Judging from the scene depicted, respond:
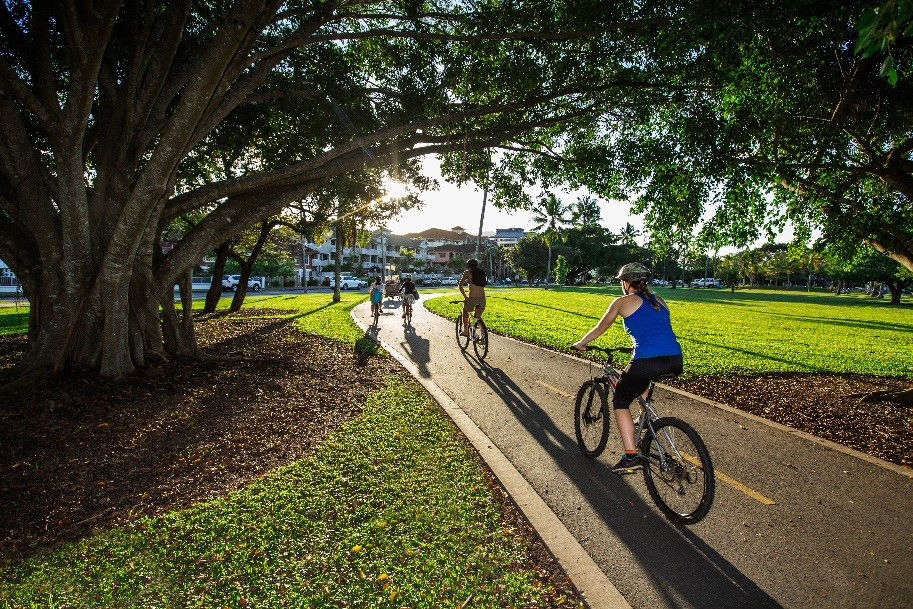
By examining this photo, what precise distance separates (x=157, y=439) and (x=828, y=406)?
908cm

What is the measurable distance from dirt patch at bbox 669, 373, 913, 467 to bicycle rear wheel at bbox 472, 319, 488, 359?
3862mm

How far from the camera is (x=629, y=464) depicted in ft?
13.9

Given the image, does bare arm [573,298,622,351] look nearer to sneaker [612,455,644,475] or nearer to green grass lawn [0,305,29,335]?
sneaker [612,455,644,475]

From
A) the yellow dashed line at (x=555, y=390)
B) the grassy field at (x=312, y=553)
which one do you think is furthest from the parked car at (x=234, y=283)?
the grassy field at (x=312, y=553)

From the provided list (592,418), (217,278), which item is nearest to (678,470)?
(592,418)

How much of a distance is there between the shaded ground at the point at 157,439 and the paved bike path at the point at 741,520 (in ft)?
2.07

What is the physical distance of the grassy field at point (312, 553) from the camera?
9.11 feet

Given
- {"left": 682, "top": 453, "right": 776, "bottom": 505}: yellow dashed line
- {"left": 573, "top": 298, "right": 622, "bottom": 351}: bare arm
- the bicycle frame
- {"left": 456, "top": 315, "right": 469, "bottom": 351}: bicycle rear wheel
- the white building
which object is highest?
the white building

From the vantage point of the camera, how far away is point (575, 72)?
880 centimetres

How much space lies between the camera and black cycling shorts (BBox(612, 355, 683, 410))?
13.1 feet

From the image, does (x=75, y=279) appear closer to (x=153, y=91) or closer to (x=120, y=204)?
(x=120, y=204)

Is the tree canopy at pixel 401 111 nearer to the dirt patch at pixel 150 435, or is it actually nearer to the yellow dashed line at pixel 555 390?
the dirt patch at pixel 150 435

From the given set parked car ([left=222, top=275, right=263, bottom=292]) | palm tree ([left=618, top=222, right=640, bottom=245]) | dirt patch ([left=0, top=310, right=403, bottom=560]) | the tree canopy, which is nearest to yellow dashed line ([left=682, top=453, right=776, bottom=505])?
dirt patch ([left=0, top=310, right=403, bottom=560])

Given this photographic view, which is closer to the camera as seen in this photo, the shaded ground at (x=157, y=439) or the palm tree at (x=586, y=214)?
the shaded ground at (x=157, y=439)
